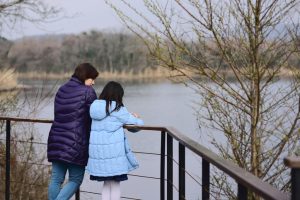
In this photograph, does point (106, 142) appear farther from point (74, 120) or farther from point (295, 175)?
point (295, 175)

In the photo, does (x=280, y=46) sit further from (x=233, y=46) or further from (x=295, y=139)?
(x=295, y=139)

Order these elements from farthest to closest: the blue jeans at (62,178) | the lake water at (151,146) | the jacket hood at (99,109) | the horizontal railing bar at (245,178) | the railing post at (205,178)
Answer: the lake water at (151,146)
the blue jeans at (62,178)
the jacket hood at (99,109)
the railing post at (205,178)
the horizontal railing bar at (245,178)

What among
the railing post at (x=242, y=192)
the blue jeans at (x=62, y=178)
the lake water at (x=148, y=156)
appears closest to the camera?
the railing post at (x=242, y=192)

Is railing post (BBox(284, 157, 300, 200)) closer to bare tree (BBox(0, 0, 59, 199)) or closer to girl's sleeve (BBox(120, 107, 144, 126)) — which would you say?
girl's sleeve (BBox(120, 107, 144, 126))

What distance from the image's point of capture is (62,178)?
407 cm

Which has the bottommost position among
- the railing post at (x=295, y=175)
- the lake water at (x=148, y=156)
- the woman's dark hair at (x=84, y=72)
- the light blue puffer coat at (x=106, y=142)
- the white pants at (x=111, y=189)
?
the lake water at (x=148, y=156)

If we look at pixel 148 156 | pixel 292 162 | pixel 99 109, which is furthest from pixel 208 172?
pixel 148 156

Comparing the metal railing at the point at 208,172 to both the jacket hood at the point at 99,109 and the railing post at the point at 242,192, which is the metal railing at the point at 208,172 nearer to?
the railing post at the point at 242,192

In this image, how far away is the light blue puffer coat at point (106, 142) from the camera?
12.1 ft

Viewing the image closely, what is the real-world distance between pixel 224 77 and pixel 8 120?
230cm

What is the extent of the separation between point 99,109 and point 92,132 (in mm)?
193

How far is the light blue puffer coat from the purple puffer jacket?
111 millimetres

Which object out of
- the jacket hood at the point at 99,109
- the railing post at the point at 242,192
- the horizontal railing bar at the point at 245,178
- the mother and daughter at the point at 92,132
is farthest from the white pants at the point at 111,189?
the railing post at the point at 242,192

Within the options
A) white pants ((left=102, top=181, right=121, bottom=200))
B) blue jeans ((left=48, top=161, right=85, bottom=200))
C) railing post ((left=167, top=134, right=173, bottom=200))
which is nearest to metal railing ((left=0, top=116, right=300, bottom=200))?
railing post ((left=167, top=134, right=173, bottom=200))
